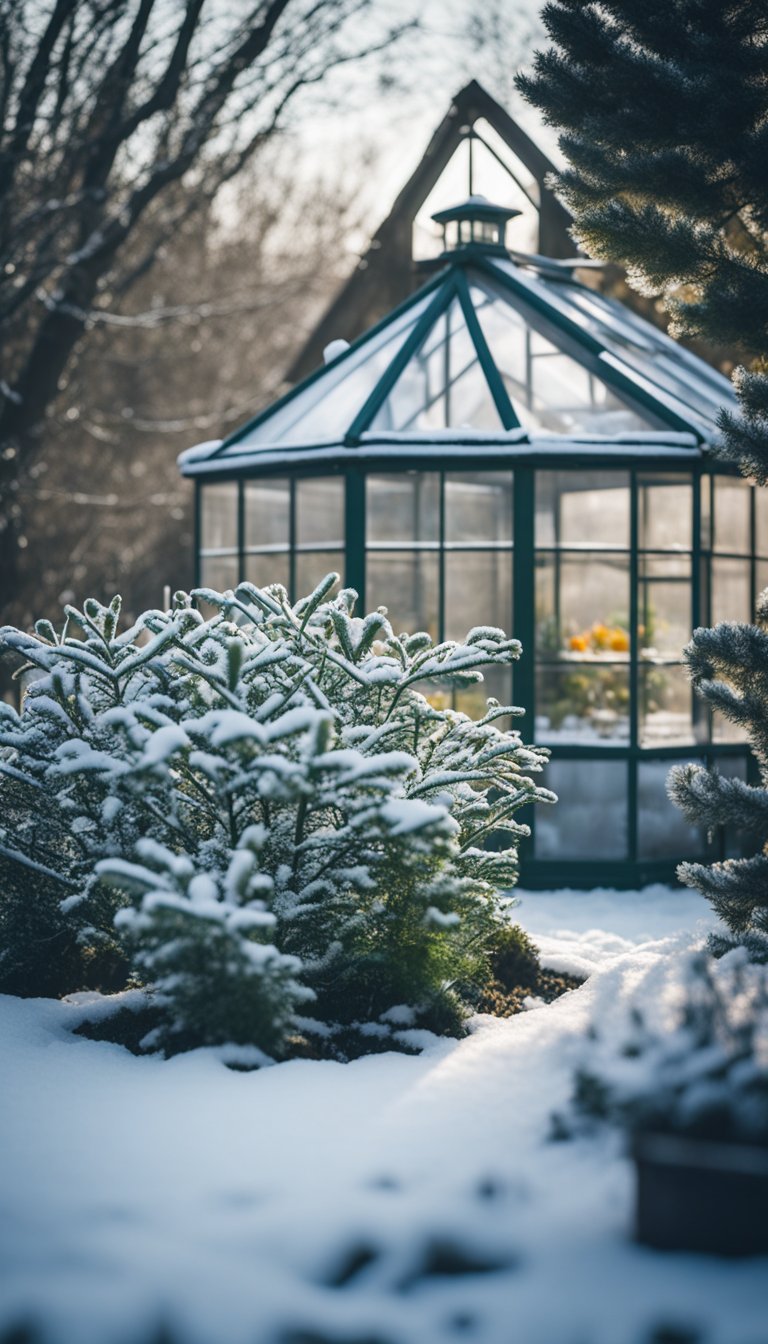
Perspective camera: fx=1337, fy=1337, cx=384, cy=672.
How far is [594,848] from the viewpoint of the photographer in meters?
8.53

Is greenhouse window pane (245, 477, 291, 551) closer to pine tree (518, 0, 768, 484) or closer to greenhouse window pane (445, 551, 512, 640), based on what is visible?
greenhouse window pane (445, 551, 512, 640)

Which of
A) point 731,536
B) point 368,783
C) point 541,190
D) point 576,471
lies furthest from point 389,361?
point 368,783

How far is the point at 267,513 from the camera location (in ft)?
30.7

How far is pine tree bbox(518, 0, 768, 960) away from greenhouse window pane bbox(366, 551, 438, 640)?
3.01 m

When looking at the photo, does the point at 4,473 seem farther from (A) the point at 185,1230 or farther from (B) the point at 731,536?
(A) the point at 185,1230

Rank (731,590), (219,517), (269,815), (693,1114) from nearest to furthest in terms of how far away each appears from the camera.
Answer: (693,1114) → (269,815) → (731,590) → (219,517)

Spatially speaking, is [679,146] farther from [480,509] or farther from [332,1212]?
[332,1212]

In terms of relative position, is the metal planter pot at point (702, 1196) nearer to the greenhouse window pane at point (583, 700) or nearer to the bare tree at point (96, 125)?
the greenhouse window pane at point (583, 700)

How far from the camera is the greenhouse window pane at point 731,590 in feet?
29.6

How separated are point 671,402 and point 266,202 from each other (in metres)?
16.3

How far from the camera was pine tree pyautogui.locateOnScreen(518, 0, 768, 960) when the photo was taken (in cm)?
547

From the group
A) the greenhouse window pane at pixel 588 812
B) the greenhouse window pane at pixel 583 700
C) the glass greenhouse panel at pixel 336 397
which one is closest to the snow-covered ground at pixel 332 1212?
the greenhouse window pane at pixel 588 812

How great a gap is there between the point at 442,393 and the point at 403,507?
2.62ft

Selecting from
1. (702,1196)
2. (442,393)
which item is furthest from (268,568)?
(702,1196)
